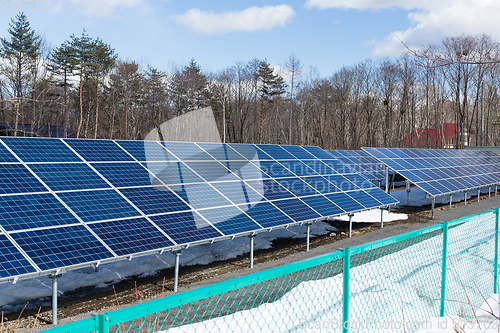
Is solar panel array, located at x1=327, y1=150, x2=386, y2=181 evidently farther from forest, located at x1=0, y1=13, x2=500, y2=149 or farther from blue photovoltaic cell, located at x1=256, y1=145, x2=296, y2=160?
forest, located at x1=0, y1=13, x2=500, y2=149

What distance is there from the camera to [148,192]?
10.0 meters

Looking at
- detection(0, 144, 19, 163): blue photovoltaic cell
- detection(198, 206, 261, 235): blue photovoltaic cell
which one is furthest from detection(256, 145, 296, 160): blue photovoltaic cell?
detection(0, 144, 19, 163): blue photovoltaic cell

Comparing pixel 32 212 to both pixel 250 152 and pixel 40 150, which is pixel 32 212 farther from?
pixel 250 152

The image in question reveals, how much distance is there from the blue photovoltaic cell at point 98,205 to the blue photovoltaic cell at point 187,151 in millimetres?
3575

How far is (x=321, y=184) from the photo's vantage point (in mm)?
14867

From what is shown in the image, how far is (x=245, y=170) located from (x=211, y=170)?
155 cm

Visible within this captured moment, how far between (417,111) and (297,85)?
3058 cm

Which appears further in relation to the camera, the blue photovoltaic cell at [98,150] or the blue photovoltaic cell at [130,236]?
the blue photovoltaic cell at [98,150]

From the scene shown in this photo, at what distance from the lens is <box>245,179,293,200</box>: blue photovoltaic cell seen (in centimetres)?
1251

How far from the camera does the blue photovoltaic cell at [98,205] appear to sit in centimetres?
832

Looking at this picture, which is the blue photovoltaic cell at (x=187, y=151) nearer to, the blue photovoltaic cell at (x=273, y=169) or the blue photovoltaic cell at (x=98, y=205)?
the blue photovoltaic cell at (x=273, y=169)

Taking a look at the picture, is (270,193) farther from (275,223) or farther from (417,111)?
(417,111)

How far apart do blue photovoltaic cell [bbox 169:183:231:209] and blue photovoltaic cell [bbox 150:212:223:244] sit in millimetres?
631

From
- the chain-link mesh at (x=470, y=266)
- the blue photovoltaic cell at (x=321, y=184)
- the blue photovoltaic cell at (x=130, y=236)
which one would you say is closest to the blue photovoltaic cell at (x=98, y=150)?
the blue photovoltaic cell at (x=130, y=236)
